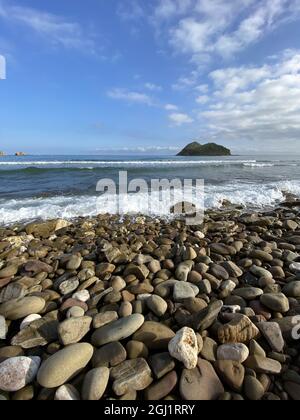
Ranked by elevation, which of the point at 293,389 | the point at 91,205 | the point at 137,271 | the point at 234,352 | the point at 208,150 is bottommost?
the point at 293,389

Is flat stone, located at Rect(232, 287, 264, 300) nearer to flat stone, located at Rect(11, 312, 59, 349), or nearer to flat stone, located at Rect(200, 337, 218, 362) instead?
flat stone, located at Rect(200, 337, 218, 362)

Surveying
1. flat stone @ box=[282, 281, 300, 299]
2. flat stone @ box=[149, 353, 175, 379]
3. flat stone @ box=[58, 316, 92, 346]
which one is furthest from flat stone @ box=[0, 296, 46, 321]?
flat stone @ box=[282, 281, 300, 299]

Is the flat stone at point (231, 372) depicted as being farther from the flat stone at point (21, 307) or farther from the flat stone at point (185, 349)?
the flat stone at point (21, 307)

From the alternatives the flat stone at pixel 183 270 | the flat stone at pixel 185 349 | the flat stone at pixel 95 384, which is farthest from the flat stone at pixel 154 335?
the flat stone at pixel 183 270

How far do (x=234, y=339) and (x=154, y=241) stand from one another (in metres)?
2.43

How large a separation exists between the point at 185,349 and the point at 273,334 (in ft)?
2.57

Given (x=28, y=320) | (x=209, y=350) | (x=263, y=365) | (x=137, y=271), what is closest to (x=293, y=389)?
(x=263, y=365)

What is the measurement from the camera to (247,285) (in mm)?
2770

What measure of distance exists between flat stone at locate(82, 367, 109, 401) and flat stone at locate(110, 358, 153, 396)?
0.22ft

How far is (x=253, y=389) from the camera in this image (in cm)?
153

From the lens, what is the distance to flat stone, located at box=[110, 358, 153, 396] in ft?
5.07

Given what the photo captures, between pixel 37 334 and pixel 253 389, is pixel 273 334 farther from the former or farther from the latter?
pixel 37 334

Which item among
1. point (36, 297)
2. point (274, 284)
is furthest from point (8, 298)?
point (274, 284)

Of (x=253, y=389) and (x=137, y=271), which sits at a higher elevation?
(x=137, y=271)
